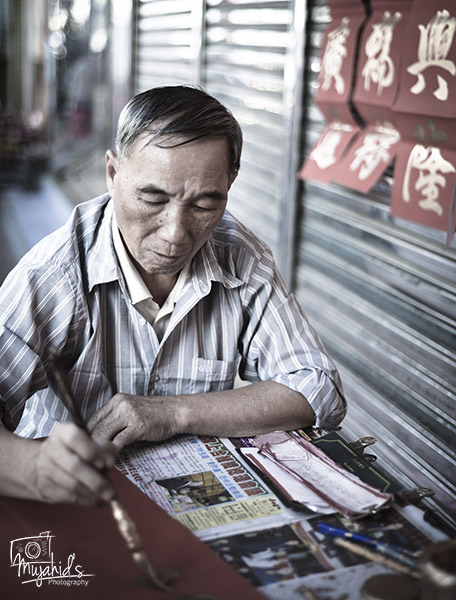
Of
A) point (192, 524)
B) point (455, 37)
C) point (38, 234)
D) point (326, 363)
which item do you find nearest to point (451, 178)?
point (455, 37)

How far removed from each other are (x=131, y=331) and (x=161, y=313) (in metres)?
0.10

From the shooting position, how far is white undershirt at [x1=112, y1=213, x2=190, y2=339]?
73.4 inches

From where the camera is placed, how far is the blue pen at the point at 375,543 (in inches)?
47.4

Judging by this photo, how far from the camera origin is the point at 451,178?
2.36m

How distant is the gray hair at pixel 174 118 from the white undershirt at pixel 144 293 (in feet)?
0.84

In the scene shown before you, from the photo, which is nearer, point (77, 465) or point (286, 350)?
point (77, 465)

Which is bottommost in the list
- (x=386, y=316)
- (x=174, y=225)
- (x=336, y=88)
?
(x=386, y=316)

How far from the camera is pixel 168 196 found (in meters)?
1.66

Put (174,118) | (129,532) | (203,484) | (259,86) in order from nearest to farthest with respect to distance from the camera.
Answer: (129,532) < (203,484) < (174,118) < (259,86)

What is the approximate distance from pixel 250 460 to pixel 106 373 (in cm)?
50

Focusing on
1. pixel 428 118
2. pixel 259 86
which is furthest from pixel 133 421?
pixel 259 86

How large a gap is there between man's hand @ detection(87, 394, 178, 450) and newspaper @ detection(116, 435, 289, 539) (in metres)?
0.03

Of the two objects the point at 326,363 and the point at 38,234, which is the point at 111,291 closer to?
the point at 326,363

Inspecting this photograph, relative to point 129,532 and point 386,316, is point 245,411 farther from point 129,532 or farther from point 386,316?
point 386,316
